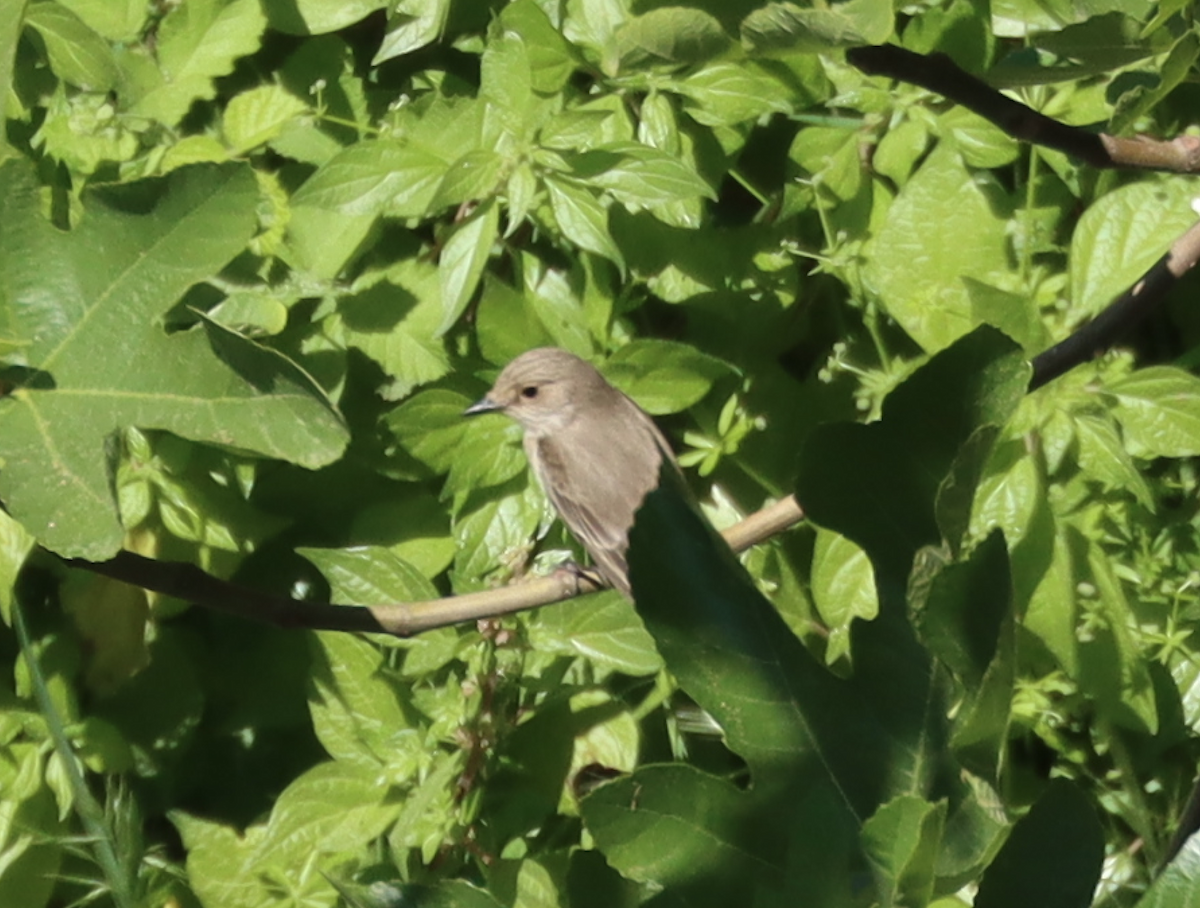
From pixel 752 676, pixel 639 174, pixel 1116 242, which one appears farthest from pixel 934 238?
pixel 752 676

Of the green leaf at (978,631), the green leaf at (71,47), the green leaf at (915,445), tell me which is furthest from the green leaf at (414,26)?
the green leaf at (978,631)

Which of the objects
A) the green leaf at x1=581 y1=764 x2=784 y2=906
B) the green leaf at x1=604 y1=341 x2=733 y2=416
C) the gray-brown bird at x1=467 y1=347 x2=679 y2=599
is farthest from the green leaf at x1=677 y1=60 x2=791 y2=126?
the green leaf at x1=581 y1=764 x2=784 y2=906

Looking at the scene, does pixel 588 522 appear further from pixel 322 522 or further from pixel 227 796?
pixel 227 796

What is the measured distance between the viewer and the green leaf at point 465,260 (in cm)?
241

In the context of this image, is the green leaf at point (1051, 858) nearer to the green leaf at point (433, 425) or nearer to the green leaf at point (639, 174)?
the green leaf at point (639, 174)

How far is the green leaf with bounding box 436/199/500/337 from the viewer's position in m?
2.41

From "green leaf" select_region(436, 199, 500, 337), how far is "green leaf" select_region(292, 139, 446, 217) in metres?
0.09

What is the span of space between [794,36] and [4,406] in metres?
0.83

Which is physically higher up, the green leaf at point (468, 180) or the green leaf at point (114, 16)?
the green leaf at point (114, 16)

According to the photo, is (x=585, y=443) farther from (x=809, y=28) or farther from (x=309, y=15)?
(x=809, y=28)

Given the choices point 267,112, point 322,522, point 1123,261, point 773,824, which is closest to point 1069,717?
point 1123,261

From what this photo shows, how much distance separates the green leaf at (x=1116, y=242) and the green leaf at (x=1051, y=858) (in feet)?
5.72

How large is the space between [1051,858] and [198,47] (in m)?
2.27

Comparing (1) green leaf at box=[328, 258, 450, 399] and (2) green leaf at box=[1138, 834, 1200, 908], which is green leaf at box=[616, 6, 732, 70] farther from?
(1) green leaf at box=[328, 258, 450, 399]
